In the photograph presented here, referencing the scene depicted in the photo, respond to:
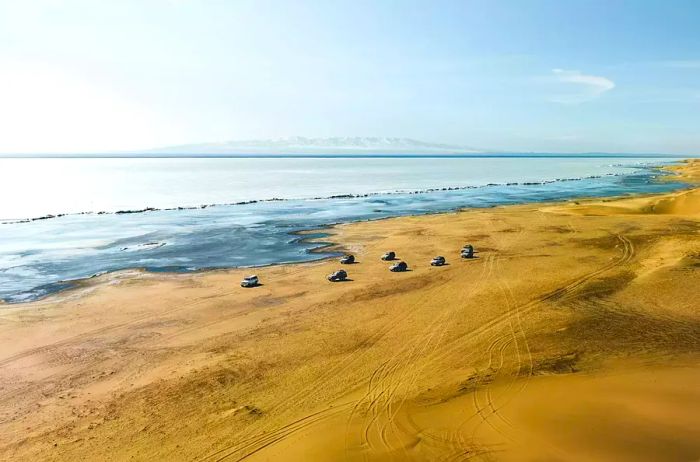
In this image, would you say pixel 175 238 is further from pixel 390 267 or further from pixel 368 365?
pixel 368 365

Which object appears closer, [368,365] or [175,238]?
[368,365]

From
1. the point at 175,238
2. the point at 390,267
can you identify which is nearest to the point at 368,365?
the point at 390,267

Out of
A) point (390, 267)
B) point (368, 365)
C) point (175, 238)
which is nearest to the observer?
point (368, 365)

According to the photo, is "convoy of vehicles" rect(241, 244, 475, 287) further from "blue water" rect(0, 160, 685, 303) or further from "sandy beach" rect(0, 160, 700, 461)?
"blue water" rect(0, 160, 685, 303)

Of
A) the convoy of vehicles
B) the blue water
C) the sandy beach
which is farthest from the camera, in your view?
the blue water

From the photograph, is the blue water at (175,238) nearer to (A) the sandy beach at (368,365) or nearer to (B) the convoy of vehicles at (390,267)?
(A) the sandy beach at (368,365)

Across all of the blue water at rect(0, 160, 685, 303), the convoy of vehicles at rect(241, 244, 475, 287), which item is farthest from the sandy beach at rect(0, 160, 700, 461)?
the blue water at rect(0, 160, 685, 303)

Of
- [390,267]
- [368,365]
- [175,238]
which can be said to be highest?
[390,267]

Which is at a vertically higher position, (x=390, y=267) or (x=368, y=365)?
(x=390, y=267)
